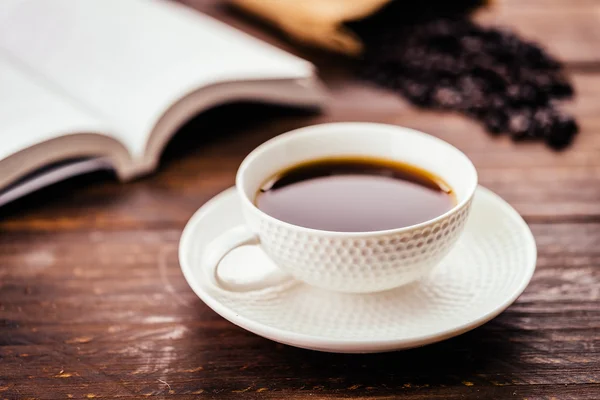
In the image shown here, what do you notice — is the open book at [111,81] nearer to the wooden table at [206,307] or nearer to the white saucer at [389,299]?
the wooden table at [206,307]

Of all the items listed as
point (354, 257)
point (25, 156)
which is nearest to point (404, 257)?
point (354, 257)

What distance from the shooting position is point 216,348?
2.31 feet

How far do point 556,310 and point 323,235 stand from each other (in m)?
0.29

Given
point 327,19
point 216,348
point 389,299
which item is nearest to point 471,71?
point 327,19

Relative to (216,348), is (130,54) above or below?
above

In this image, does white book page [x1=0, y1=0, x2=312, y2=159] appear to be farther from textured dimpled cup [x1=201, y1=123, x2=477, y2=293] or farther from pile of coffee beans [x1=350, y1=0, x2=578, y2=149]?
textured dimpled cup [x1=201, y1=123, x2=477, y2=293]

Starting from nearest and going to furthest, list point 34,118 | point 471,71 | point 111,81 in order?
point 34,118
point 111,81
point 471,71

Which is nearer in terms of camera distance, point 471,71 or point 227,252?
point 227,252

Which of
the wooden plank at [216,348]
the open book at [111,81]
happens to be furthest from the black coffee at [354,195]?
the open book at [111,81]

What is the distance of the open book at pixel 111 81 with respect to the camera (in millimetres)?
986

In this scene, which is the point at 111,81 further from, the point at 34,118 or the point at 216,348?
the point at 216,348

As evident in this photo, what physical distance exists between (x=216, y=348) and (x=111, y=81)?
0.61 m

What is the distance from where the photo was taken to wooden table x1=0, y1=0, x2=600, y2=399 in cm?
65

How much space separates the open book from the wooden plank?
203 mm
